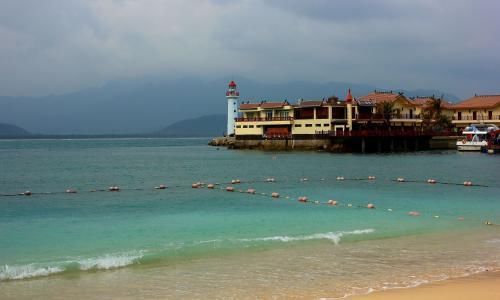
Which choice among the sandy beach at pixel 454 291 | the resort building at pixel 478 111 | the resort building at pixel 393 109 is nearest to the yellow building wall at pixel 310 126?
the resort building at pixel 393 109

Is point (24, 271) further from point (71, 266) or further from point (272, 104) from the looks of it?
point (272, 104)

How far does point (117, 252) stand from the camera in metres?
17.6

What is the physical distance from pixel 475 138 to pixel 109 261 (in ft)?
243

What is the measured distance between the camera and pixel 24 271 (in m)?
15.2

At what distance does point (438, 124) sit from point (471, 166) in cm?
3866

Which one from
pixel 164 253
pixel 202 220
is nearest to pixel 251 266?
pixel 164 253

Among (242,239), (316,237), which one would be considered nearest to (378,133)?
(316,237)

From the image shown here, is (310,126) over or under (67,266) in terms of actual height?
over

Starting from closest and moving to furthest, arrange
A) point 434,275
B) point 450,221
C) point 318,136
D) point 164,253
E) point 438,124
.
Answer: point 434,275
point 164,253
point 450,221
point 318,136
point 438,124

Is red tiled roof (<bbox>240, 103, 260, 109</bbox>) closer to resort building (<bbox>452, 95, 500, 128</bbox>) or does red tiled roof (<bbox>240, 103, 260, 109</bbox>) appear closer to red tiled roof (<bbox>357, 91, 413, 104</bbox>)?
red tiled roof (<bbox>357, 91, 413, 104</bbox>)

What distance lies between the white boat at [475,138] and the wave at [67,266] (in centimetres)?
7101

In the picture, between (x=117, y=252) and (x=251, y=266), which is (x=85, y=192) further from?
(x=251, y=266)

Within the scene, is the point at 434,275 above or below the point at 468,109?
below

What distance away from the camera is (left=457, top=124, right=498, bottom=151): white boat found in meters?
78.9
